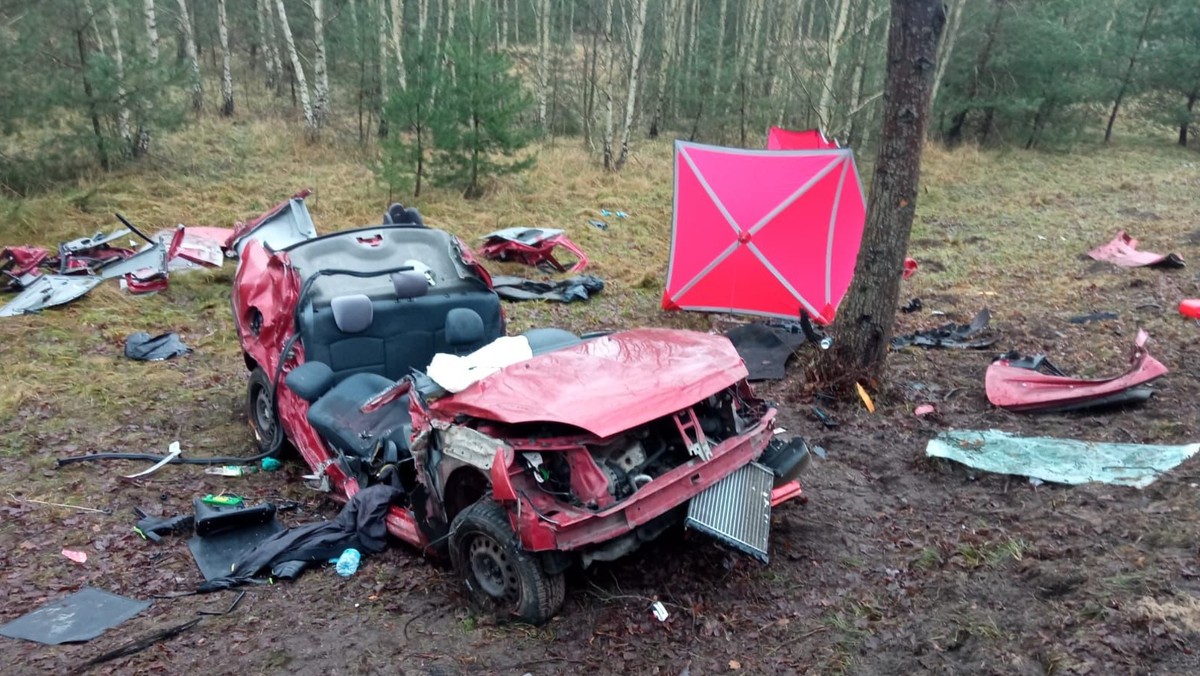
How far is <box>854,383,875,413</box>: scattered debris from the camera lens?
6.74 m

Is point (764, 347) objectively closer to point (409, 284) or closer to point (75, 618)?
point (409, 284)

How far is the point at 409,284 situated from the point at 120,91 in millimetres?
11179

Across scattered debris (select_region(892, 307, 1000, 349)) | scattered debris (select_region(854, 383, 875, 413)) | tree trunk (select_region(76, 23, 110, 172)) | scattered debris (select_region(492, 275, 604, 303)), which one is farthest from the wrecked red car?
tree trunk (select_region(76, 23, 110, 172))

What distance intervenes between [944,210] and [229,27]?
76.5 ft

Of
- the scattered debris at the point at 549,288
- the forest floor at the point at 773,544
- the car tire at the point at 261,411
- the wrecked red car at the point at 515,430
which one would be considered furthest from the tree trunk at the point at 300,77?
the wrecked red car at the point at 515,430

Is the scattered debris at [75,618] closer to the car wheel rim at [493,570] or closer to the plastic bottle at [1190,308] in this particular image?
the car wheel rim at [493,570]

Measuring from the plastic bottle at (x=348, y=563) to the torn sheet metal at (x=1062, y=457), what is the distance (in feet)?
12.2

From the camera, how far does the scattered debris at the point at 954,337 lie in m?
8.30

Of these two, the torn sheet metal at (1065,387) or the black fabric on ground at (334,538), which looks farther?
the torn sheet metal at (1065,387)

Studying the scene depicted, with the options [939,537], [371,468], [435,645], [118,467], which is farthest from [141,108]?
[939,537]

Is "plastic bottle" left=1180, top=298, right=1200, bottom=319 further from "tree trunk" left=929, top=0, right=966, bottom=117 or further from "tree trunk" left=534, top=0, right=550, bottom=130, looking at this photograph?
"tree trunk" left=534, top=0, right=550, bottom=130

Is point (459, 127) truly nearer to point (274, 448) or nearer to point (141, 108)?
point (141, 108)

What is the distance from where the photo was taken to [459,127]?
14797mm

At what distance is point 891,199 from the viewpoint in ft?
22.3
